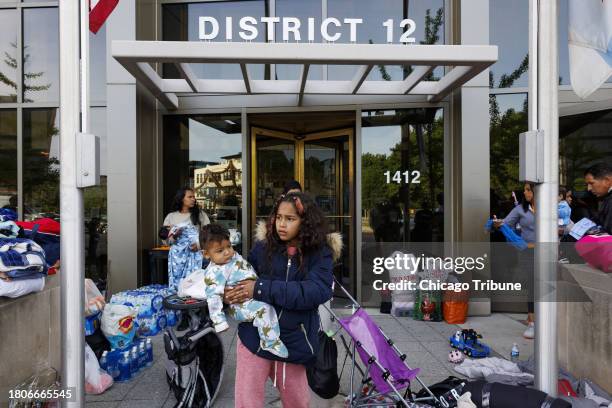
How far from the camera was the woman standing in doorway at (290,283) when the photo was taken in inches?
93.0

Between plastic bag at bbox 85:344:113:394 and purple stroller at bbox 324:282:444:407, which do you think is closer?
purple stroller at bbox 324:282:444:407

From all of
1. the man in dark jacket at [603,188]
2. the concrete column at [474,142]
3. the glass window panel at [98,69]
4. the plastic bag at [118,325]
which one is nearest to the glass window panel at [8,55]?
the glass window panel at [98,69]

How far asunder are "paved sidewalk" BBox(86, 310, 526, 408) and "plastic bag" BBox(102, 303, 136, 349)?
387 mm

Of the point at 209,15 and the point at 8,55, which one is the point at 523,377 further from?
the point at 8,55

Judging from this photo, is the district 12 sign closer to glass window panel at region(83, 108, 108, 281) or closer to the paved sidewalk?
glass window panel at region(83, 108, 108, 281)

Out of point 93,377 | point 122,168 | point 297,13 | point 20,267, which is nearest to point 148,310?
point 93,377

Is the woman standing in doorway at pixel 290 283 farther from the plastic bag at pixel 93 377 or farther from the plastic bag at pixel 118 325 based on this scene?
the plastic bag at pixel 118 325

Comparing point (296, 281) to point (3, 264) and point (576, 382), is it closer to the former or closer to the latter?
point (3, 264)

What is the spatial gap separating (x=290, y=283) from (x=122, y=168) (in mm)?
5124

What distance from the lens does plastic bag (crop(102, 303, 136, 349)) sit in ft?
13.2

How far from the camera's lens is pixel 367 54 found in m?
4.83

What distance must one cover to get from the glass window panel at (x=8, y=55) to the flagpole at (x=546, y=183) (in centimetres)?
749

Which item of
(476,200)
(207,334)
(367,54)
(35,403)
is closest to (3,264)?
(35,403)

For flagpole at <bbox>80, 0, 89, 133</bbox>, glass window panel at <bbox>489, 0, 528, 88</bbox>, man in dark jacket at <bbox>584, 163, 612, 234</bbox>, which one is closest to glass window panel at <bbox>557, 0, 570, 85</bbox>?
glass window panel at <bbox>489, 0, 528, 88</bbox>
